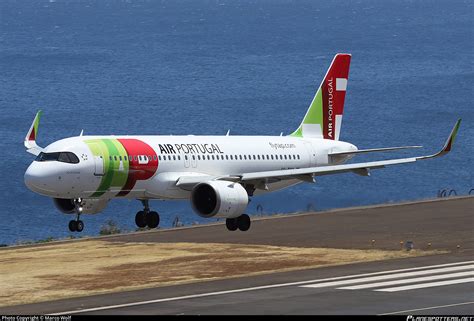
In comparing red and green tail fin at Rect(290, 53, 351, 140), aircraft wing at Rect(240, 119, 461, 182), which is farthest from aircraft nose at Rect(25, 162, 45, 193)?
red and green tail fin at Rect(290, 53, 351, 140)

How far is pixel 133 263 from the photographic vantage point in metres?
75.2

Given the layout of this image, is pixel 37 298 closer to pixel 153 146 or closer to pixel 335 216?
pixel 153 146

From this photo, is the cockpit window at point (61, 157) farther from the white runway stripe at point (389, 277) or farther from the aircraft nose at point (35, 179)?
the white runway stripe at point (389, 277)

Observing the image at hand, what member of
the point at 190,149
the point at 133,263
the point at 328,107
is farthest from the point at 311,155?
the point at 133,263

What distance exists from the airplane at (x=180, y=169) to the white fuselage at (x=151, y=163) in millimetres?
51

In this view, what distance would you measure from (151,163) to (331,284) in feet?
49.3

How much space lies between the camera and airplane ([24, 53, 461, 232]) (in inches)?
2773

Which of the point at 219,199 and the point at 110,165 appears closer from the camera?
the point at 110,165

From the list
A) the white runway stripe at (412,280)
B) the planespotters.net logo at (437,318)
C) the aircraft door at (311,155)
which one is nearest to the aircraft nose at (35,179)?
the white runway stripe at (412,280)

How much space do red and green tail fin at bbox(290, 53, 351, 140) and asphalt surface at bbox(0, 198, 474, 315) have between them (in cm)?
667

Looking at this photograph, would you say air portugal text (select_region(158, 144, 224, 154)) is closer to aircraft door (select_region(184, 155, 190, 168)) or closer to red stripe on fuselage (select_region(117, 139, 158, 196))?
aircraft door (select_region(184, 155, 190, 168))

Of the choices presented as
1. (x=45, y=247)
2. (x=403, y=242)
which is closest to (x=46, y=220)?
(x=45, y=247)

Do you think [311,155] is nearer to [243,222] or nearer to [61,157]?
[243,222]

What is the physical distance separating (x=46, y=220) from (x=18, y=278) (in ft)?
285
